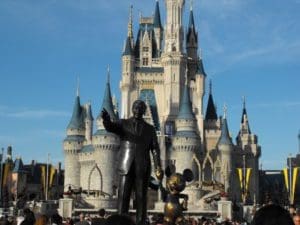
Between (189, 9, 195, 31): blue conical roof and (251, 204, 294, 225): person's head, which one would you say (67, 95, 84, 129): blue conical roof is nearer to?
(189, 9, 195, 31): blue conical roof

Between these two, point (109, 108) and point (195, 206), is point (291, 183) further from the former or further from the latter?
point (109, 108)

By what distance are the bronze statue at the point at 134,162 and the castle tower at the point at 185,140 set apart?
6832 cm

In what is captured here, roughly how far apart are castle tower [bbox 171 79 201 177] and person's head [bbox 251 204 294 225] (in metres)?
74.0

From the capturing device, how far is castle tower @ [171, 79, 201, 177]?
7788 centimetres

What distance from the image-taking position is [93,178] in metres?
76.4

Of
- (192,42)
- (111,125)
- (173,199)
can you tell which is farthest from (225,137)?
(111,125)

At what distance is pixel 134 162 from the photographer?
9039 millimetres

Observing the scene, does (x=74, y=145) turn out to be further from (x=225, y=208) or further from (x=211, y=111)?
(x=225, y=208)

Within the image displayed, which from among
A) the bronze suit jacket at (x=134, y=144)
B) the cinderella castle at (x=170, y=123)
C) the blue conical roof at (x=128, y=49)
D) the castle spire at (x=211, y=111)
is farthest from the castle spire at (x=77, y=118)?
the bronze suit jacket at (x=134, y=144)

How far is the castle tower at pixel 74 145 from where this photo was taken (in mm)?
82562

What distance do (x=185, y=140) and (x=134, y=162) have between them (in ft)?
228

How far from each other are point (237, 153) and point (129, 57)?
20.4m

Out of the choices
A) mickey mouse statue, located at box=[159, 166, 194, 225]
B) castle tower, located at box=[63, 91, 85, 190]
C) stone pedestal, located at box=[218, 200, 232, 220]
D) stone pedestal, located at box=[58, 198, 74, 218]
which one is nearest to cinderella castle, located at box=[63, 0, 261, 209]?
castle tower, located at box=[63, 91, 85, 190]

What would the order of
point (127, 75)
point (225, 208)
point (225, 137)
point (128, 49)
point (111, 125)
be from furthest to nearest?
point (128, 49), point (127, 75), point (225, 137), point (225, 208), point (111, 125)
